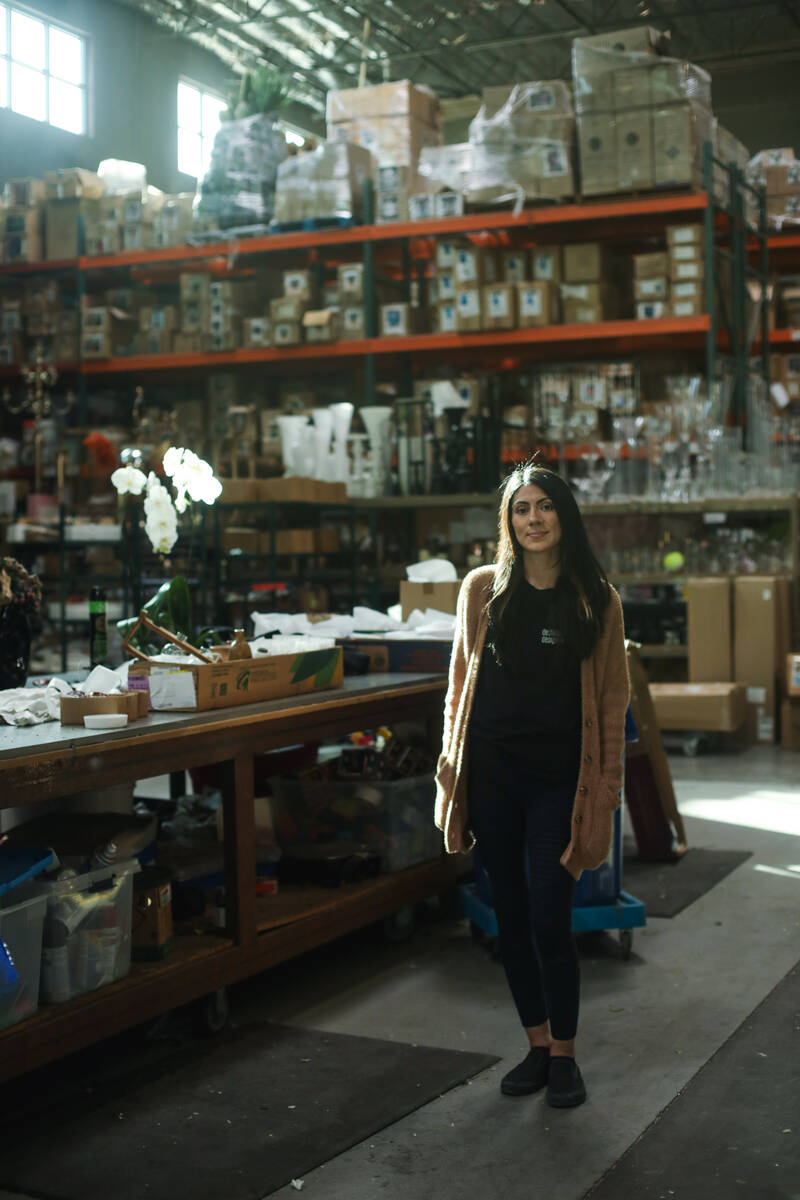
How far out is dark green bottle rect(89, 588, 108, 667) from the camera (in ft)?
11.1

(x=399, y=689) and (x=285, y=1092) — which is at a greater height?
(x=399, y=689)

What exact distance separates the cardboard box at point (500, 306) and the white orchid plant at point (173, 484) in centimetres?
534

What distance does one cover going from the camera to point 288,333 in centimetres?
926

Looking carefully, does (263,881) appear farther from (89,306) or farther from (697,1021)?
(89,306)

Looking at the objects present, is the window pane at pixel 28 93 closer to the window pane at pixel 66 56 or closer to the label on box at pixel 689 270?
the window pane at pixel 66 56

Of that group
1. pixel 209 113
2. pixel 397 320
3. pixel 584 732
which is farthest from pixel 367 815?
pixel 209 113

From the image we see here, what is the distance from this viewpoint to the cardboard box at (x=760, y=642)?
281 inches

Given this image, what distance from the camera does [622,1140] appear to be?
240cm

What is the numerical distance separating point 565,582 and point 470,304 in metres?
6.24

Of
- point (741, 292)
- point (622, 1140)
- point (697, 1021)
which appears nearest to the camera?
point (622, 1140)

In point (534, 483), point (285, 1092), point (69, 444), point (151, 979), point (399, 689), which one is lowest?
point (285, 1092)

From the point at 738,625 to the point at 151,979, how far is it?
515 centimetres

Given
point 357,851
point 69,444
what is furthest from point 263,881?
point 69,444

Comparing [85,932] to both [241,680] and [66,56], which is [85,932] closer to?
[241,680]
